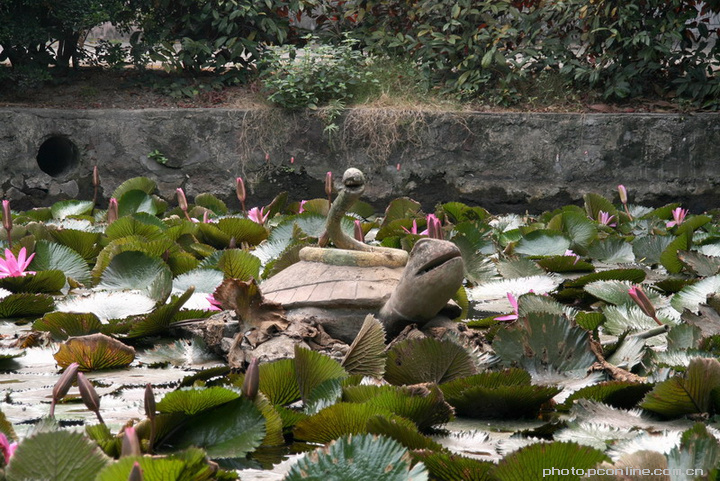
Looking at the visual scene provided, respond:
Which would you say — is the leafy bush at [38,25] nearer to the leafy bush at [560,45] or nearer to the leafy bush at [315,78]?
the leafy bush at [315,78]

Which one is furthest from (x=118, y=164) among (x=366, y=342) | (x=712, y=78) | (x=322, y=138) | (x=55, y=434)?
(x=55, y=434)

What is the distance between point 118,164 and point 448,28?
3.34 meters

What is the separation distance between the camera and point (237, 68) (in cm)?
848

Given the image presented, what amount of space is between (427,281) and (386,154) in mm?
5194

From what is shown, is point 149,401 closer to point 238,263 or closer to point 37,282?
point 238,263

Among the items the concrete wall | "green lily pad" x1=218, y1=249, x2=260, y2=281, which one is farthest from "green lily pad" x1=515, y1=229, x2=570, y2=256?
the concrete wall

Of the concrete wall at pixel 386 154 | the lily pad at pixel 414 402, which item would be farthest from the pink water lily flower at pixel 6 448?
the concrete wall at pixel 386 154

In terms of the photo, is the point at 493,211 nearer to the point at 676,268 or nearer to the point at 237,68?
the point at 237,68

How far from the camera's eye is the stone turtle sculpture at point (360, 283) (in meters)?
2.04

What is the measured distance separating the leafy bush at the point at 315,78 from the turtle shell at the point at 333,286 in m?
5.10

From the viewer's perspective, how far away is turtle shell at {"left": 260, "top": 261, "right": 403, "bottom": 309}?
2.20 meters

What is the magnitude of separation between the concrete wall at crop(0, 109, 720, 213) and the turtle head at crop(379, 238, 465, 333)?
16.6 ft

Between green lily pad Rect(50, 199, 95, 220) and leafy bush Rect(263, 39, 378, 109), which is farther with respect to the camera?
leafy bush Rect(263, 39, 378, 109)

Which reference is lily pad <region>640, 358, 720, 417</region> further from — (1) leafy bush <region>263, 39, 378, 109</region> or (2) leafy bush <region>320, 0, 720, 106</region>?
(2) leafy bush <region>320, 0, 720, 106</region>
